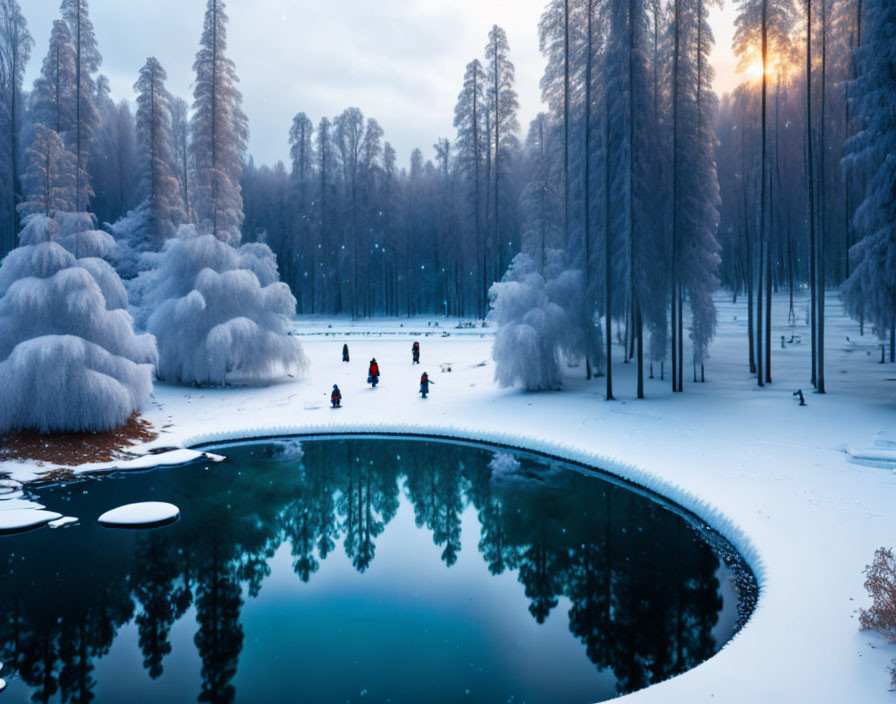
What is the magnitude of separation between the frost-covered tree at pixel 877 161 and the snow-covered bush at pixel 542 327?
8648mm

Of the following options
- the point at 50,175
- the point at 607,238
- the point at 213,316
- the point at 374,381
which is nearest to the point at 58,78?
the point at 50,175

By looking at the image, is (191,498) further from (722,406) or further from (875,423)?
(875,423)

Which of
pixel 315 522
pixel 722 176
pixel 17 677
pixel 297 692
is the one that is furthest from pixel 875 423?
pixel 722 176

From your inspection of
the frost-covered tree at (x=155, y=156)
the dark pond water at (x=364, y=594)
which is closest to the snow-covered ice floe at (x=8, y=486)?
the dark pond water at (x=364, y=594)

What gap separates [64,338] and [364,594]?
42.9ft

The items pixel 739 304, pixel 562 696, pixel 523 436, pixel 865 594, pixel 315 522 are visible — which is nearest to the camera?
pixel 562 696

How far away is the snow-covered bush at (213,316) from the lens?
24.1m

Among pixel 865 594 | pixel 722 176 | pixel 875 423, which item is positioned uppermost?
pixel 722 176

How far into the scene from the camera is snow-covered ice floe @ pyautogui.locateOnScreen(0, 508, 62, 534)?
39.0 feet

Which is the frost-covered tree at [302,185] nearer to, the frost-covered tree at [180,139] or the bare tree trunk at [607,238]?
the frost-covered tree at [180,139]

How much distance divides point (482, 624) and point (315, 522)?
5.78 meters

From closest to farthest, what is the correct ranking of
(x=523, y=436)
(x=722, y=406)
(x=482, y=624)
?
(x=482, y=624)
(x=523, y=436)
(x=722, y=406)

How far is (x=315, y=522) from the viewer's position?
13297mm

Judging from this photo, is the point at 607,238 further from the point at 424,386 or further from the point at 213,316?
the point at 213,316
